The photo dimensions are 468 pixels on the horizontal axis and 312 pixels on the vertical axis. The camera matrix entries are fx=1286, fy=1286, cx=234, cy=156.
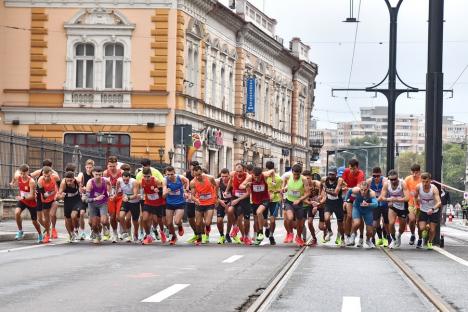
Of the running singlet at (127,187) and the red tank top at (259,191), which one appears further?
the red tank top at (259,191)

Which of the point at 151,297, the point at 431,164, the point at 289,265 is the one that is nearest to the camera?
the point at 151,297

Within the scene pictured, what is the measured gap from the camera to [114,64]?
Answer: 53688mm

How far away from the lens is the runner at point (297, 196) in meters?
26.7

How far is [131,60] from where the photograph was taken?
175ft

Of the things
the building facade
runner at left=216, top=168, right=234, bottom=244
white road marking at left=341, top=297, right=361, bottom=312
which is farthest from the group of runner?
the building facade

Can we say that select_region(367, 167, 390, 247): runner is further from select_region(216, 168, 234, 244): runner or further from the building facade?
the building facade

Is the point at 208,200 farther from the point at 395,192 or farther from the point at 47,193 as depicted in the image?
the point at 395,192

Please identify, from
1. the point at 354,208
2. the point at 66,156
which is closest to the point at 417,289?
the point at 354,208

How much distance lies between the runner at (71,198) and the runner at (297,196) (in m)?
4.36

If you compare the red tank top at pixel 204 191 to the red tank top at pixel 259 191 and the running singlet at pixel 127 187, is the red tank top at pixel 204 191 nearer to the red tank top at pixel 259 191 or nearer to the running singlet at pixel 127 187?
the red tank top at pixel 259 191

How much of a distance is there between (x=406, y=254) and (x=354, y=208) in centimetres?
266

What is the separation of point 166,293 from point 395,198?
12.7 m

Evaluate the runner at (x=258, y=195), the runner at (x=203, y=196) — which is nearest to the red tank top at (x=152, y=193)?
the runner at (x=203, y=196)

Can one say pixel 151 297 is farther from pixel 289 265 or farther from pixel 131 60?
pixel 131 60
